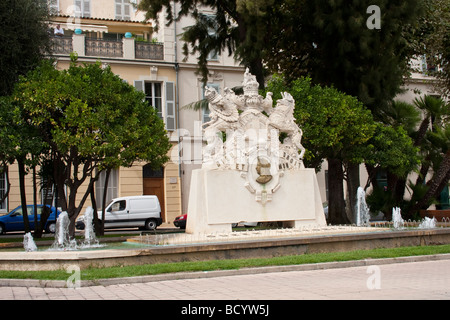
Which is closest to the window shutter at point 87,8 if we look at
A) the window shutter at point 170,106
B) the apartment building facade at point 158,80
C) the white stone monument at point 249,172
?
the apartment building facade at point 158,80

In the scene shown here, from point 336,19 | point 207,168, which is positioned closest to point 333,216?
point 336,19

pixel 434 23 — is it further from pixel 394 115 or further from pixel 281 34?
pixel 281 34

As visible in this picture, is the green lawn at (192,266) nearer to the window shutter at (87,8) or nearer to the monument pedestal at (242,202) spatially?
the monument pedestal at (242,202)

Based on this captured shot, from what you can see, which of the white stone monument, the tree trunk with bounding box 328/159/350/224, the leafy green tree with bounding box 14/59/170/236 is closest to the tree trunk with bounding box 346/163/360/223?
the tree trunk with bounding box 328/159/350/224

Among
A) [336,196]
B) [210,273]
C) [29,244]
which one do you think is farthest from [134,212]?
[210,273]

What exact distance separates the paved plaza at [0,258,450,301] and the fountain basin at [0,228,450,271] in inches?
61.3

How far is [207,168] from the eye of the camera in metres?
15.1

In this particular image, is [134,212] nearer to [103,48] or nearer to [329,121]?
[103,48]

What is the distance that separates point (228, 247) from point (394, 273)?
3.55m

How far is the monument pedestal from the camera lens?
48.6ft

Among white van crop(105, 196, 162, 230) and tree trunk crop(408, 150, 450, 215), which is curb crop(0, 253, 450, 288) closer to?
tree trunk crop(408, 150, 450, 215)

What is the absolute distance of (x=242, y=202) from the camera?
1521 centimetres

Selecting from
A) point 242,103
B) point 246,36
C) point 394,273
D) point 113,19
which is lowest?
point 394,273

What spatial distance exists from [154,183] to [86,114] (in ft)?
51.2
